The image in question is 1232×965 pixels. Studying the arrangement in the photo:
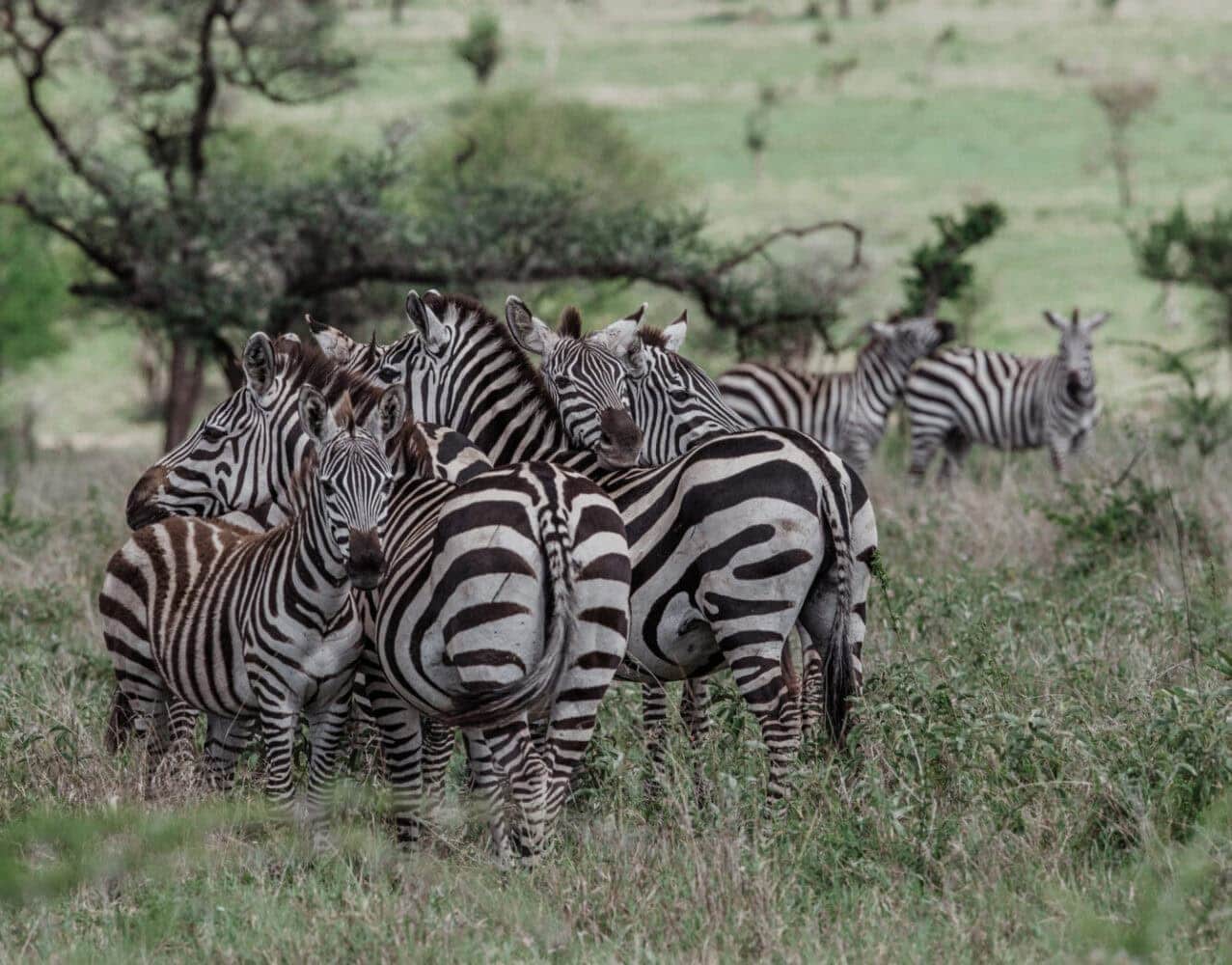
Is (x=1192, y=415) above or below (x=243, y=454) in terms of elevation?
below

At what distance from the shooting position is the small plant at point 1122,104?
55.6m

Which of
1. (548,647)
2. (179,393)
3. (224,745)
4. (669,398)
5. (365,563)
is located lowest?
(179,393)

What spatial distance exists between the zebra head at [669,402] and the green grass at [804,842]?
4.50 ft

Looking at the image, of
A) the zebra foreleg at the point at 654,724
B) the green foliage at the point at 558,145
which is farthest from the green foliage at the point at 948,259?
the green foliage at the point at 558,145

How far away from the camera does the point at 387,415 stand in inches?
213

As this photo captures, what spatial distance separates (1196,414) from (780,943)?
9.59 m

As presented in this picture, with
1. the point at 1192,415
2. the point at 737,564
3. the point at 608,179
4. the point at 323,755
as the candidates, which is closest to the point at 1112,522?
the point at 1192,415

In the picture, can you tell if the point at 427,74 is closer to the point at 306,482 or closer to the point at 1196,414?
the point at 1196,414

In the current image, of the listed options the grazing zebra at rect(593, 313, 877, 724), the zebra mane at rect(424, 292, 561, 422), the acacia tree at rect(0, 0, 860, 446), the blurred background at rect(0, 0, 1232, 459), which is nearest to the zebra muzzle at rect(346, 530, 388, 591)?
the zebra mane at rect(424, 292, 561, 422)

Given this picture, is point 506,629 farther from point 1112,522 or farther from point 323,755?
point 1112,522

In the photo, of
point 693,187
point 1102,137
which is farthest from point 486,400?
point 1102,137

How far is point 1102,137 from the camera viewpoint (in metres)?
61.4

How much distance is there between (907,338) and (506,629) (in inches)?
413

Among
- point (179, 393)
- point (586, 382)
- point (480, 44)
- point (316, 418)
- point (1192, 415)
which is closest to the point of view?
point (316, 418)
